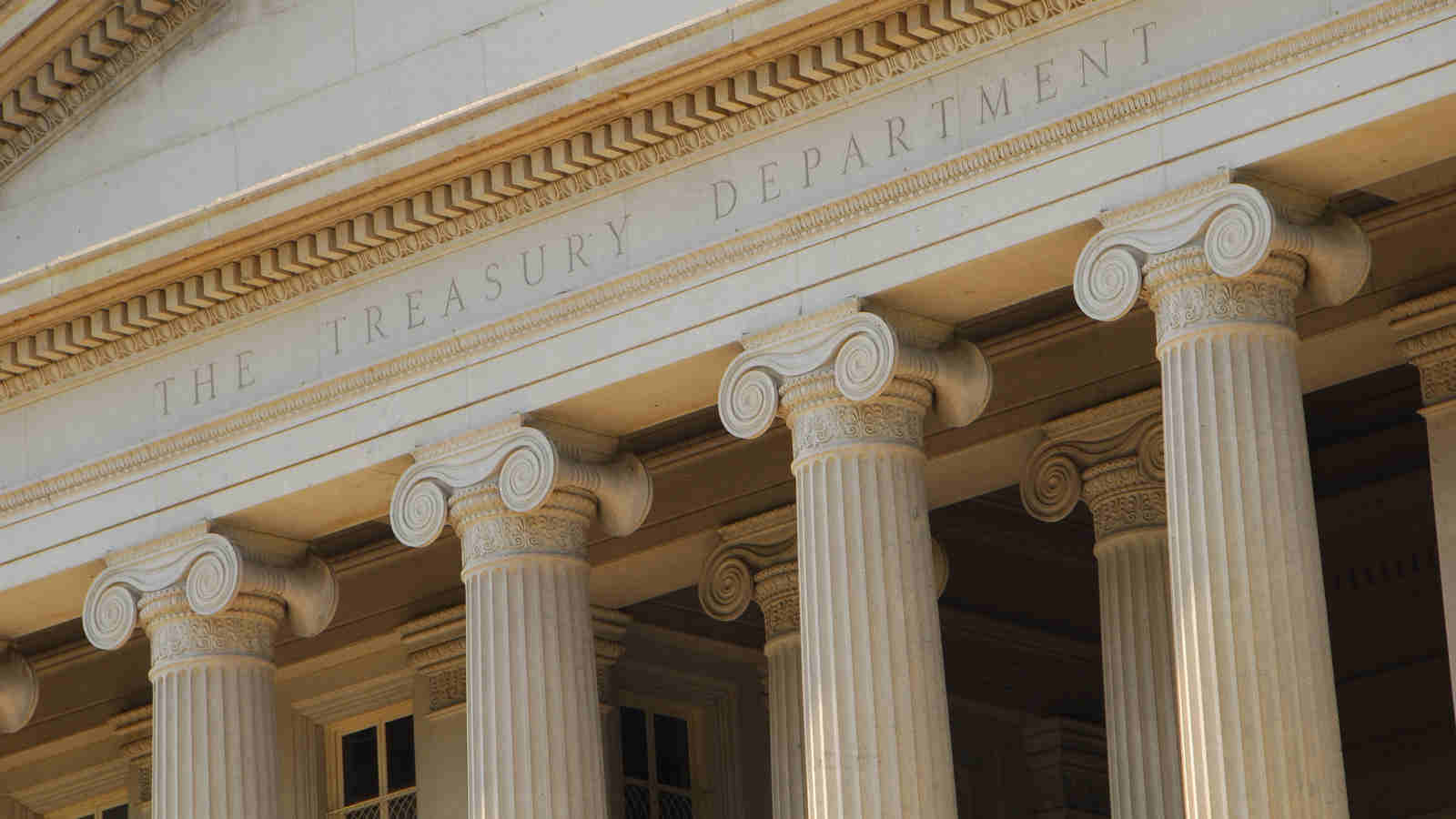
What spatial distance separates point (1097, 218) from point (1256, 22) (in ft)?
7.72

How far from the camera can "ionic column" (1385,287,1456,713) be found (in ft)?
113

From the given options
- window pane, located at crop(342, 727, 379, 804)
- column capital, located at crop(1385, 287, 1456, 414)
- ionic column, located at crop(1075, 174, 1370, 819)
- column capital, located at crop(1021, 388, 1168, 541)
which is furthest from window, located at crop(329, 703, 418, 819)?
ionic column, located at crop(1075, 174, 1370, 819)

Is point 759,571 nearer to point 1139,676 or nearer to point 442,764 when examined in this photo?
point 442,764

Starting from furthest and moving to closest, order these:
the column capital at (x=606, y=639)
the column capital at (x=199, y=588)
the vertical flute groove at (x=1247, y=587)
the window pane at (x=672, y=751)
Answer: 1. the window pane at (x=672, y=751)
2. the column capital at (x=606, y=639)
3. the column capital at (x=199, y=588)
4. the vertical flute groove at (x=1247, y=587)

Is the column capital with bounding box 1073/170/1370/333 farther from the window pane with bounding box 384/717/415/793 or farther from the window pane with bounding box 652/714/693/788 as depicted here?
the window pane with bounding box 384/717/415/793

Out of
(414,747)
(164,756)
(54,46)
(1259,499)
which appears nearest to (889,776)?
(1259,499)

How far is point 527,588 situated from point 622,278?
3414 millimetres

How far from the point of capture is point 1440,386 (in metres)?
35.2

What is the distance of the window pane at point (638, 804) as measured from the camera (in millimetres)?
43844

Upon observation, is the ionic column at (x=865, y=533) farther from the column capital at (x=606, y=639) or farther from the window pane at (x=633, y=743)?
the window pane at (x=633, y=743)

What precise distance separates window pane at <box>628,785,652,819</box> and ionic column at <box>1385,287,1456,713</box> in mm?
12362

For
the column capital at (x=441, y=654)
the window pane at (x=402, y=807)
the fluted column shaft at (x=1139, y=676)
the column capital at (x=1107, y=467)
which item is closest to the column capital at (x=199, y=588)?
the column capital at (x=441, y=654)

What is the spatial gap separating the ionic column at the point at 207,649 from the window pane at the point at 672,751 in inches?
261

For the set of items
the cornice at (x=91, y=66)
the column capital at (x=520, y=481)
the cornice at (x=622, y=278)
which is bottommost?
the column capital at (x=520, y=481)
